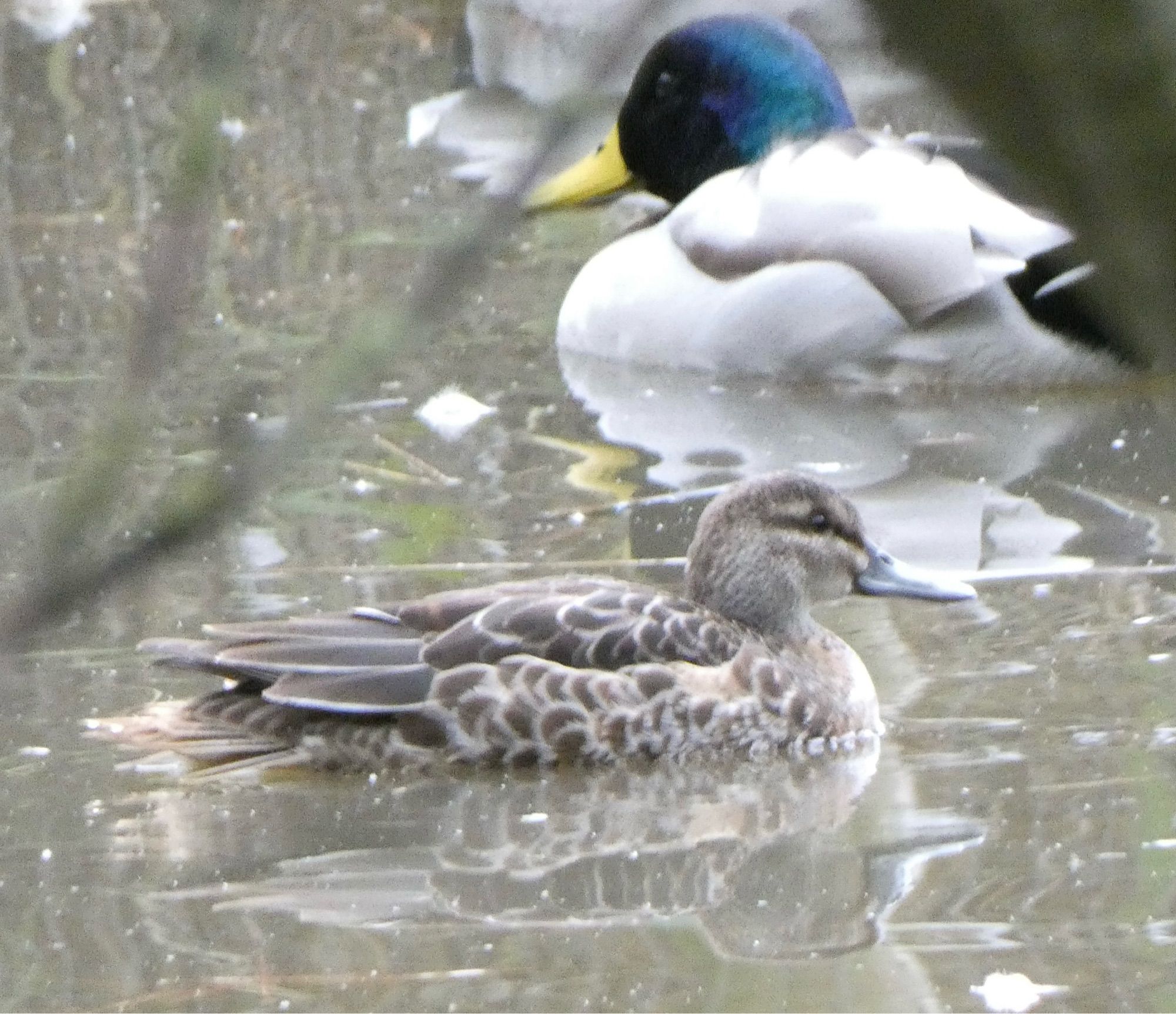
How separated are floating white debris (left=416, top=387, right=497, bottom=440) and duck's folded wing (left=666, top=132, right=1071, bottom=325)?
3.37 feet

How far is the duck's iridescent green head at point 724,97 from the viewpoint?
888cm

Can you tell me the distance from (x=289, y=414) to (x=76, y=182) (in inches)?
410

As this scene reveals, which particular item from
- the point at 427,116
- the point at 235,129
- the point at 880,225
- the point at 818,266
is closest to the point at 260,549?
the point at 818,266

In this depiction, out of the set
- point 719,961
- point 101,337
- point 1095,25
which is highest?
point 101,337

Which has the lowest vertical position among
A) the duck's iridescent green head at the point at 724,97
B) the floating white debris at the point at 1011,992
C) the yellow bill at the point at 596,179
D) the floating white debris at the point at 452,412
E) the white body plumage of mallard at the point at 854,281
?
the floating white debris at the point at 1011,992

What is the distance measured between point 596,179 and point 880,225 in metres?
1.50

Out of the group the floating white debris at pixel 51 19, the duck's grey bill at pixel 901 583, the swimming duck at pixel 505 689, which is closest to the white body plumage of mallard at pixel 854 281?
the duck's grey bill at pixel 901 583

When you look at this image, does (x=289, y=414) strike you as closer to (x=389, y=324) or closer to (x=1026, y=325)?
(x=389, y=324)

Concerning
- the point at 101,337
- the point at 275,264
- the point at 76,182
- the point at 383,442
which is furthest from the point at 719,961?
the point at 76,182

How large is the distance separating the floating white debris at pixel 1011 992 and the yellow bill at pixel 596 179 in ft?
18.5

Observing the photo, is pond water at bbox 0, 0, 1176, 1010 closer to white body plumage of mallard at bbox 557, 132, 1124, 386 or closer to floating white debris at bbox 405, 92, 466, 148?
white body plumage of mallard at bbox 557, 132, 1124, 386

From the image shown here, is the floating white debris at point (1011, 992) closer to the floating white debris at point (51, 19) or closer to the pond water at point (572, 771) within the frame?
the pond water at point (572, 771)

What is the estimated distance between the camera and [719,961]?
4.16m

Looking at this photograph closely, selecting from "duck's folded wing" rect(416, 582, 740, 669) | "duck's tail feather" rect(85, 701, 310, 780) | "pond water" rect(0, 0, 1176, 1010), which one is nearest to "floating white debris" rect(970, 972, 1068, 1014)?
"pond water" rect(0, 0, 1176, 1010)
